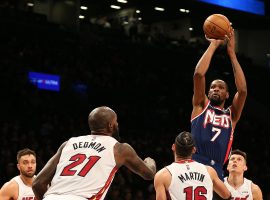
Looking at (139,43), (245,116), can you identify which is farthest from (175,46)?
(245,116)

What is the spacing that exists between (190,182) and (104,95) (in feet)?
43.8

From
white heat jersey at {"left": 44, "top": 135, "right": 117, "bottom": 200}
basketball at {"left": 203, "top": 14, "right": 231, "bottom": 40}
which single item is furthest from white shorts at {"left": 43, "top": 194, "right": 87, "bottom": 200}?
basketball at {"left": 203, "top": 14, "right": 231, "bottom": 40}

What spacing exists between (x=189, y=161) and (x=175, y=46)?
19.0m

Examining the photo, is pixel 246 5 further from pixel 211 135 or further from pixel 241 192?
pixel 211 135

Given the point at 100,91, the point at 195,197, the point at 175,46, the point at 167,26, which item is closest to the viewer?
the point at 195,197

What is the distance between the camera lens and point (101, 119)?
488 cm

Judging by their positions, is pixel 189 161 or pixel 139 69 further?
pixel 139 69

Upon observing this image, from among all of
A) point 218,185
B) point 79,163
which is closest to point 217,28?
point 218,185

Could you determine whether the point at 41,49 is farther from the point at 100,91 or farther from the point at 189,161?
the point at 189,161

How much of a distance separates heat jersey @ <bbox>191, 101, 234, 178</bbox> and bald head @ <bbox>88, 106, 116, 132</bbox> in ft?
6.03

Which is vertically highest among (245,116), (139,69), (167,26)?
(167,26)

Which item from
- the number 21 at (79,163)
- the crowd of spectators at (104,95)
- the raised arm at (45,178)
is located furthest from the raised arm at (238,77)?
the crowd of spectators at (104,95)

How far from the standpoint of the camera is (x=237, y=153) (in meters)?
7.77

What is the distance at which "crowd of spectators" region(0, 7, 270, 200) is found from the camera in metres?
14.7
